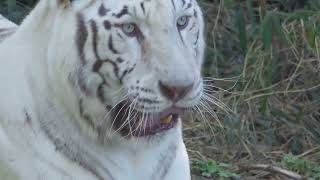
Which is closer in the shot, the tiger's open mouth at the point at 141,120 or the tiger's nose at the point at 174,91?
the tiger's nose at the point at 174,91

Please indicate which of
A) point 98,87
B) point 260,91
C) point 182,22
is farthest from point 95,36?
point 260,91

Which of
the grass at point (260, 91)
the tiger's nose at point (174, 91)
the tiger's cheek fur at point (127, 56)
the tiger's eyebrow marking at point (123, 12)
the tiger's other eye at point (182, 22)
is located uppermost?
the tiger's eyebrow marking at point (123, 12)

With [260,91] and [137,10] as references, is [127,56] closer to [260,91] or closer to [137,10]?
[137,10]

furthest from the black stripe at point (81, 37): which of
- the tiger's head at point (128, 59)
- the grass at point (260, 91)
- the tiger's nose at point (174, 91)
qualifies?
the grass at point (260, 91)

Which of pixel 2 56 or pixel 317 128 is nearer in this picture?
pixel 2 56

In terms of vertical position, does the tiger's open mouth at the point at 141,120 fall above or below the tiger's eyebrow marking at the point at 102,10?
below

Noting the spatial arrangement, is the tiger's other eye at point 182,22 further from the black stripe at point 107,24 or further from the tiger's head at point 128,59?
the black stripe at point 107,24

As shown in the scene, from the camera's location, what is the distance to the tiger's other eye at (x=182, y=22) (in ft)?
9.27

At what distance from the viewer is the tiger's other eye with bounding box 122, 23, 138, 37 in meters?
2.76

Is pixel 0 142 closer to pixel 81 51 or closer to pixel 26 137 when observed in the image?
pixel 26 137

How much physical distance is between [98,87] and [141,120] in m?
0.15

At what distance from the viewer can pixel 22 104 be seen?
299cm

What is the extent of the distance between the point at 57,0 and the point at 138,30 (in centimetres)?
27

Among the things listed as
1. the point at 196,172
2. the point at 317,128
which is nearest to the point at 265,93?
the point at 317,128
